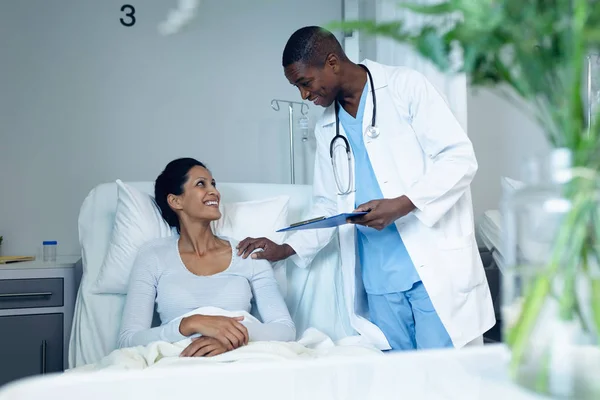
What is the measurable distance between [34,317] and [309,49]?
137 cm

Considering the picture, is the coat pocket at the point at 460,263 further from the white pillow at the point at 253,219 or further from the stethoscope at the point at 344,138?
the white pillow at the point at 253,219

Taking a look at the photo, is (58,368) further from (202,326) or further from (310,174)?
(310,174)

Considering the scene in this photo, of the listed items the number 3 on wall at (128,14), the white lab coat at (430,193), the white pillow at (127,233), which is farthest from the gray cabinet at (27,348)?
the number 3 on wall at (128,14)

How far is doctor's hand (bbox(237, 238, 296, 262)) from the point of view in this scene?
206 centimetres

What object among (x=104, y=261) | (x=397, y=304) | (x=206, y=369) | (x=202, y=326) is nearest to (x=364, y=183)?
(x=397, y=304)

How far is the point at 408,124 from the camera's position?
1.89 meters

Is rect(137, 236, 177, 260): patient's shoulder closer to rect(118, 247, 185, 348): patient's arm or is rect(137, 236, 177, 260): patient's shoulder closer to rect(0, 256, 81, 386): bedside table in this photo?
rect(118, 247, 185, 348): patient's arm

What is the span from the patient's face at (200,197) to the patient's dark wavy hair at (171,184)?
22 millimetres

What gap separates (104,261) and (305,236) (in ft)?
2.20

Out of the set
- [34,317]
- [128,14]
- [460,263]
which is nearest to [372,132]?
[460,263]

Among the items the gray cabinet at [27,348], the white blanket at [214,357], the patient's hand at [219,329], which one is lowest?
the gray cabinet at [27,348]

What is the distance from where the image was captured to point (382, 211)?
5.62ft

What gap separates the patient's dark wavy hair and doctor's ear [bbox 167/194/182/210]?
0.5 inches

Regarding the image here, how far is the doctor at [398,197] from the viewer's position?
177 cm
